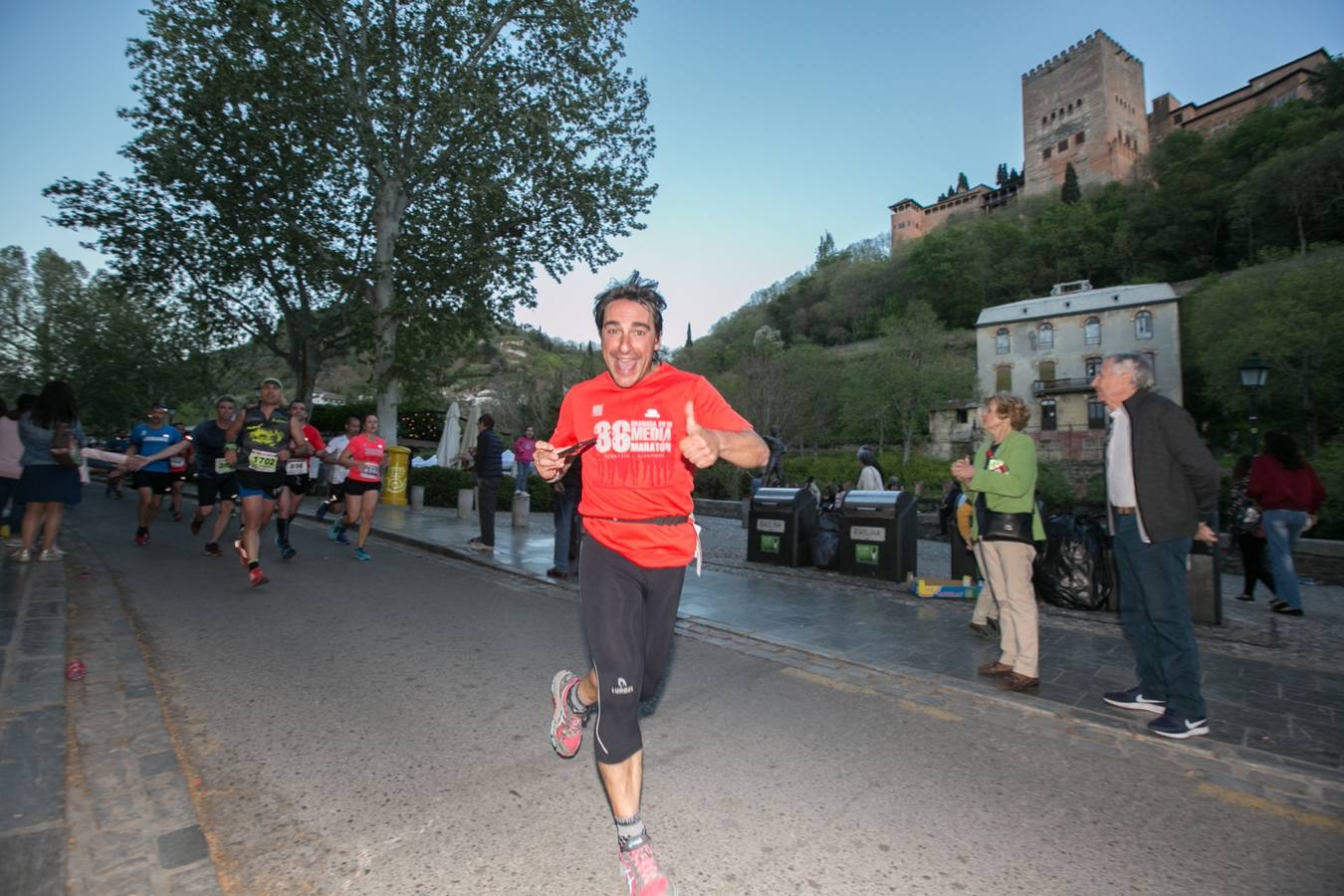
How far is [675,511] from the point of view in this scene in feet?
8.52

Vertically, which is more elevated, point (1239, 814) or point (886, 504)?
point (886, 504)

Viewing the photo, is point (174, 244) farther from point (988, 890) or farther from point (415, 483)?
point (988, 890)

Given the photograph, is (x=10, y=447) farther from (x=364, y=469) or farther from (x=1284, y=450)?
(x=1284, y=450)

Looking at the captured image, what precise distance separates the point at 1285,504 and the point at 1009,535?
479 cm

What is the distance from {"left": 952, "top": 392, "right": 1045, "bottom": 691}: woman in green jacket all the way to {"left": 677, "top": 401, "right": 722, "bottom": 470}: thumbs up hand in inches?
Result: 109

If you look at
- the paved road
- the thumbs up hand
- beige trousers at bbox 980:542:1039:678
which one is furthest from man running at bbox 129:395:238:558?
beige trousers at bbox 980:542:1039:678

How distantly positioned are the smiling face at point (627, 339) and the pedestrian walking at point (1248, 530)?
777 centimetres

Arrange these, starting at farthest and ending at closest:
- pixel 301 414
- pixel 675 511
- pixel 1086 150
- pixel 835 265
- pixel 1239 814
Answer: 1. pixel 835 265
2. pixel 1086 150
3. pixel 301 414
4. pixel 1239 814
5. pixel 675 511

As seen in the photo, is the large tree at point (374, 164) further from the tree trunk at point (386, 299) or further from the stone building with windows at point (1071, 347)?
the stone building with windows at point (1071, 347)

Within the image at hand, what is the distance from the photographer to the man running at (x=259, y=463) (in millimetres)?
6770

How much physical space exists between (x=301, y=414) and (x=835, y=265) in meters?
109

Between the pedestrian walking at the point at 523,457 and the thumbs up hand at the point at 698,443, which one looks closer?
the thumbs up hand at the point at 698,443

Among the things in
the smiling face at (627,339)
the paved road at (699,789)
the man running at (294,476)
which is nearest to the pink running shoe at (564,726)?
the paved road at (699,789)

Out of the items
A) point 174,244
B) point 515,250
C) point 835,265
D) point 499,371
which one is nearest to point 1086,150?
point 835,265
